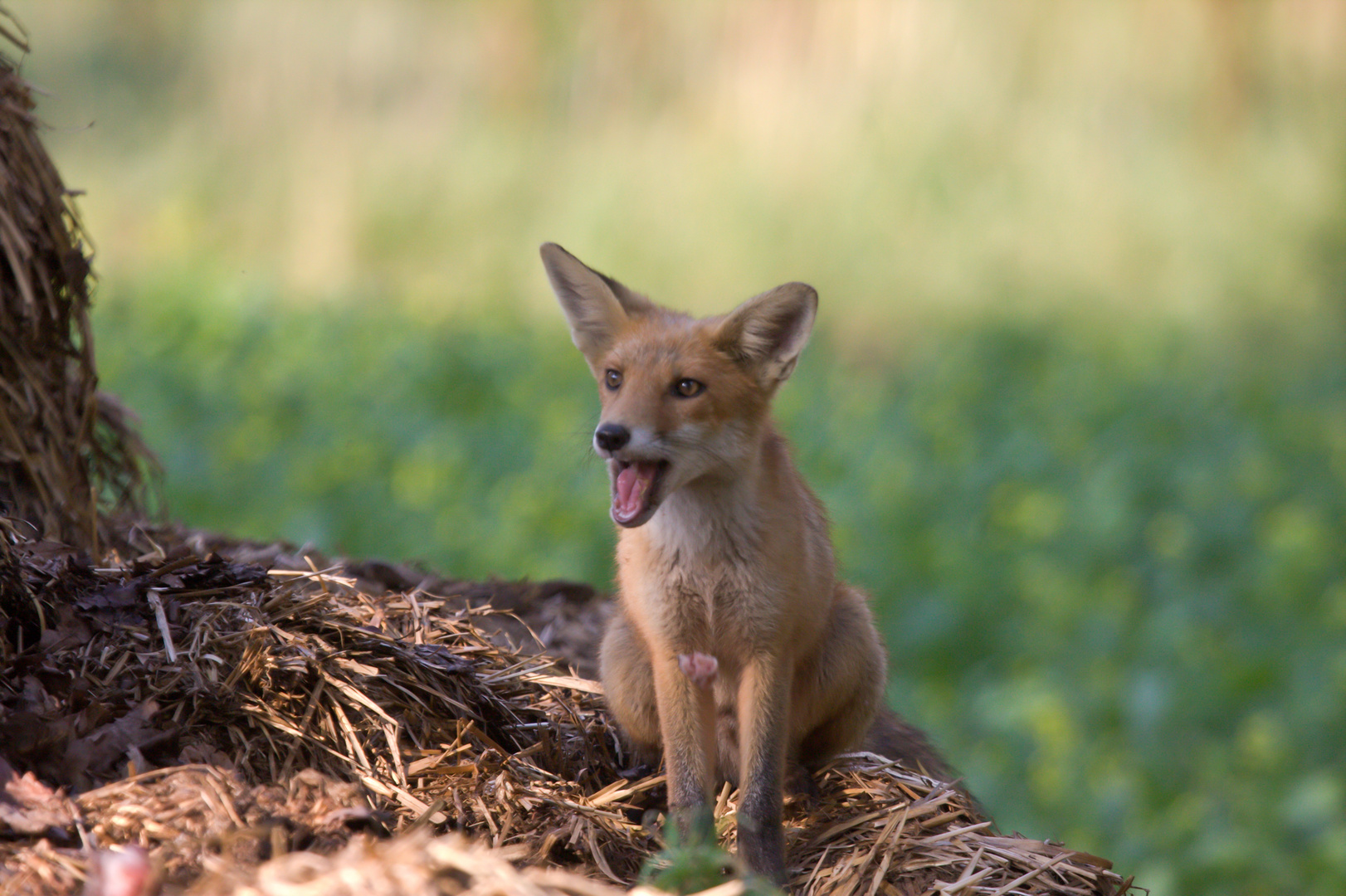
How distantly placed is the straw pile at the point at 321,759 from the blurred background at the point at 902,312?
9.23ft

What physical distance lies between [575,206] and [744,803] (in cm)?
1110

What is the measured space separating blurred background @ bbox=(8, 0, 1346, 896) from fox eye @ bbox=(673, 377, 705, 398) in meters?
3.22

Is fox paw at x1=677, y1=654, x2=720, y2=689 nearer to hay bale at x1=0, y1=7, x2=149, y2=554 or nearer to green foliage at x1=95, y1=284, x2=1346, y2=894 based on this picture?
green foliage at x1=95, y1=284, x2=1346, y2=894

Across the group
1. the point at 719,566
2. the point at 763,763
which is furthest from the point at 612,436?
the point at 763,763

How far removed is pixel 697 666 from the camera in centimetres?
362

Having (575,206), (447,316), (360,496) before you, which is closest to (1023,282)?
(575,206)

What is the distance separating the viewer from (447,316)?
13023 mm

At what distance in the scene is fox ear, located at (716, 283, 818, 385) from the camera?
3762 mm

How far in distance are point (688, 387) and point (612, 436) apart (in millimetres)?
351

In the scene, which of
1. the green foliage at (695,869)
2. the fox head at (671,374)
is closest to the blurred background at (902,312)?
the fox head at (671,374)

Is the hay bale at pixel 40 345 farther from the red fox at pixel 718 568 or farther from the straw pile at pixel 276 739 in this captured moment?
the red fox at pixel 718 568

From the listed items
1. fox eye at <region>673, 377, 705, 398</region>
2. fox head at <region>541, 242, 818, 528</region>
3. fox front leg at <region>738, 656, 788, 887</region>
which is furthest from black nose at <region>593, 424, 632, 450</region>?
fox front leg at <region>738, 656, 788, 887</region>

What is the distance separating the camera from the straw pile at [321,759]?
2693mm

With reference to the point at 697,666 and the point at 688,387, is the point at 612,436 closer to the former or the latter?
the point at 688,387
